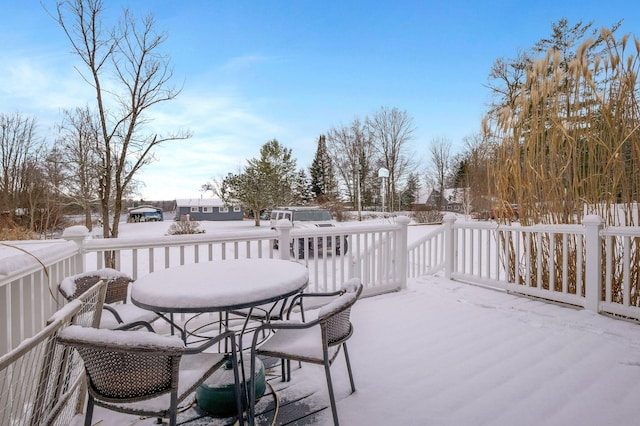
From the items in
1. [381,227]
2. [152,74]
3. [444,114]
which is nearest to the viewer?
[381,227]

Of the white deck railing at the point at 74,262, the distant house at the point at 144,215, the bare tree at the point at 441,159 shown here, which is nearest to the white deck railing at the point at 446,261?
the white deck railing at the point at 74,262

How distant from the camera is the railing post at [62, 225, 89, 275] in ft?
8.39

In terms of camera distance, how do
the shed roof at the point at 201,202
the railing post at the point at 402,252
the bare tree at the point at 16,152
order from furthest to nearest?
the shed roof at the point at 201,202 < the bare tree at the point at 16,152 < the railing post at the point at 402,252

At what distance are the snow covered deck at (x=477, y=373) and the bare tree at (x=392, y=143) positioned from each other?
21.2 m

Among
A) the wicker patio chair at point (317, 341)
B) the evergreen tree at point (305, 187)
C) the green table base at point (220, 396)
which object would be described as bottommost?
the green table base at point (220, 396)

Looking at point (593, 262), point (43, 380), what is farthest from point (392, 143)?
point (43, 380)

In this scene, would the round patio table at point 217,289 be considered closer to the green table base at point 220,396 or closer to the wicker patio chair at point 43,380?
the green table base at point 220,396

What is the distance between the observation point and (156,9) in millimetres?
7633

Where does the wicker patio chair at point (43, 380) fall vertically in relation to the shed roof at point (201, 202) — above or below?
below

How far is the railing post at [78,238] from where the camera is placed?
2.56 metres

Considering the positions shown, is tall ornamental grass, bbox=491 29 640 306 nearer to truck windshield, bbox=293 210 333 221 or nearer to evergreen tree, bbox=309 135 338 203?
truck windshield, bbox=293 210 333 221

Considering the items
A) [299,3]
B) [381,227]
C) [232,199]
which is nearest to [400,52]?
[299,3]

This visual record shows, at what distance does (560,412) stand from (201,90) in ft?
29.4

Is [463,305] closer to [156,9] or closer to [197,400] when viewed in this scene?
[197,400]
